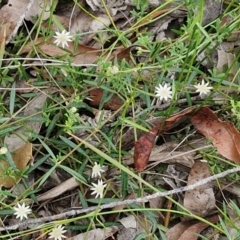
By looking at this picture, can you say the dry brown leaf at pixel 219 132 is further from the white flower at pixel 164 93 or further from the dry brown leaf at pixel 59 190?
the dry brown leaf at pixel 59 190

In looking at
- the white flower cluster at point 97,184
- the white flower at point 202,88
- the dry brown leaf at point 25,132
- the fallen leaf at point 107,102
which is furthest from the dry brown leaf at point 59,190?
the white flower at point 202,88

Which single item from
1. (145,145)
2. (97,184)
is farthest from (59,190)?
(145,145)

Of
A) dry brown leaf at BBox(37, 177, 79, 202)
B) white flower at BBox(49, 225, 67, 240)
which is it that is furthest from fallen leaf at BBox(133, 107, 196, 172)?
white flower at BBox(49, 225, 67, 240)

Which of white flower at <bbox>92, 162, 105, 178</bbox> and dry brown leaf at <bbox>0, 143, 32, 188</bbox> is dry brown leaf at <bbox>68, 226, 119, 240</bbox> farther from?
dry brown leaf at <bbox>0, 143, 32, 188</bbox>

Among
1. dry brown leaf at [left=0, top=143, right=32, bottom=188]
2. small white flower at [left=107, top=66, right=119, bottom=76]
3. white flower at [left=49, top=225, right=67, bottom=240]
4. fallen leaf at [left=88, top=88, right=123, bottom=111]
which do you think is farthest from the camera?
fallen leaf at [left=88, top=88, right=123, bottom=111]

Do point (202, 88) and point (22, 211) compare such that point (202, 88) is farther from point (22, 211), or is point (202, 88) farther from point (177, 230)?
point (22, 211)

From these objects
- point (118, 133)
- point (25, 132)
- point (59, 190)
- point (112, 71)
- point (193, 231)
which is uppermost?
point (112, 71)

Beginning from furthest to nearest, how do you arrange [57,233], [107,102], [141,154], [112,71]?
A: 1. [107,102]
2. [141,154]
3. [57,233]
4. [112,71]
